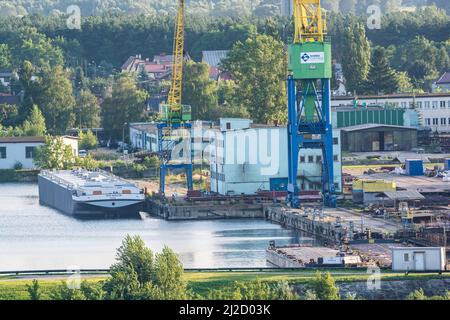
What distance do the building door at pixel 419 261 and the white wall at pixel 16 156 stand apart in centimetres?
3023

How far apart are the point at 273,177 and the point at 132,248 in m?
19.9

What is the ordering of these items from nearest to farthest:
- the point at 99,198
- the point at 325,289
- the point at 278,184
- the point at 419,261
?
the point at 325,289 < the point at 419,261 < the point at 278,184 < the point at 99,198

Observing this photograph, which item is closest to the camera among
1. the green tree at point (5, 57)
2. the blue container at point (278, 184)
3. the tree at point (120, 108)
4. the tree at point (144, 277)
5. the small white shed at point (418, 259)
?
the tree at point (144, 277)

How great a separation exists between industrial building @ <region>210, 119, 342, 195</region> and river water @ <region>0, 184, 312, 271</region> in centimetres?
279

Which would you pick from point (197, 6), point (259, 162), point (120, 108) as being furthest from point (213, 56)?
point (197, 6)

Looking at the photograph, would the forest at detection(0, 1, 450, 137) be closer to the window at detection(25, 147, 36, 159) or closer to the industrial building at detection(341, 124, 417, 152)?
the industrial building at detection(341, 124, 417, 152)

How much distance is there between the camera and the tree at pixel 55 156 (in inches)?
2007

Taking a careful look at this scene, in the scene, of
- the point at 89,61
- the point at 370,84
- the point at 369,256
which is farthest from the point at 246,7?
the point at 369,256

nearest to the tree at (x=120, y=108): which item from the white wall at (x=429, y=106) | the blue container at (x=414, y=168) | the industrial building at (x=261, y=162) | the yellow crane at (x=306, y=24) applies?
the white wall at (x=429, y=106)

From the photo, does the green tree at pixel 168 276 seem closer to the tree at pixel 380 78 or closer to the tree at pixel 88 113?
the tree at pixel 88 113

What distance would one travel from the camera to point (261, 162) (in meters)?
40.3

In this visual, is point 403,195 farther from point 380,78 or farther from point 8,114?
point 8,114

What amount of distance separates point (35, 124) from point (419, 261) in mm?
36208

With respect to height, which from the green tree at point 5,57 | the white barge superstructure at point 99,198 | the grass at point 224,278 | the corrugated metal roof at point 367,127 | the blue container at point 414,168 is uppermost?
the green tree at point 5,57
